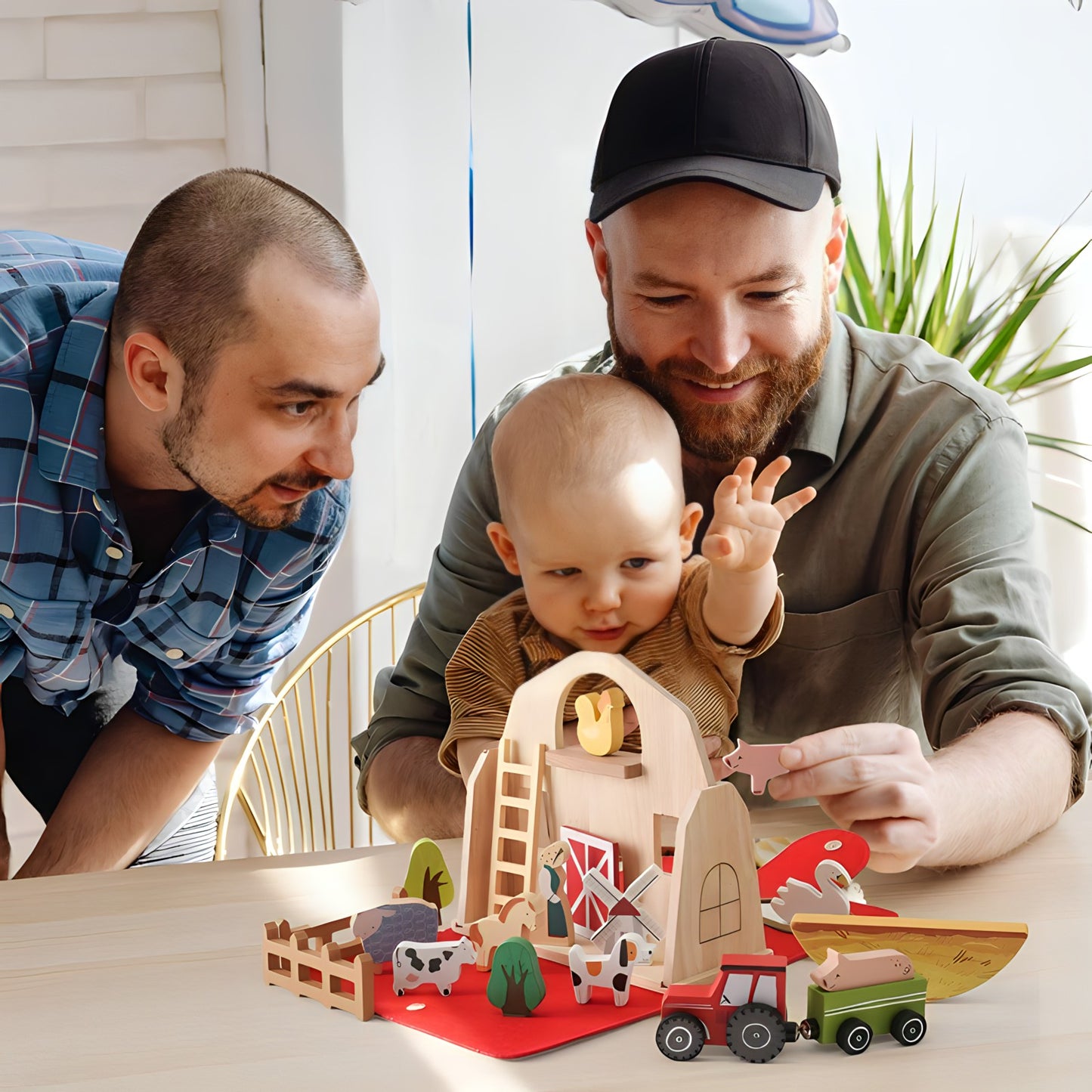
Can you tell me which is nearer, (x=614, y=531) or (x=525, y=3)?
(x=614, y=531)

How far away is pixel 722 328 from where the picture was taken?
1210 millimetres

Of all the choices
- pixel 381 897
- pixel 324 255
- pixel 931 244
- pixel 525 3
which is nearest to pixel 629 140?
pixel 324 255

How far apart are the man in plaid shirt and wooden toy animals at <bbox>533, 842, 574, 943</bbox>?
750 millimetres

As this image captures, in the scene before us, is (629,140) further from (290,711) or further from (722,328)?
(290,711)

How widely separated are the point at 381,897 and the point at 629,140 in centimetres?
80

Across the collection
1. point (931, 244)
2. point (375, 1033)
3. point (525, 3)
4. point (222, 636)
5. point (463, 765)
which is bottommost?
point (375, 1033)

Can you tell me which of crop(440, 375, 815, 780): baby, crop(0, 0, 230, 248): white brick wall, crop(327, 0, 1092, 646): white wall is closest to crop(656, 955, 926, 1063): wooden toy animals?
crop(440, 375, 815, 780): baby

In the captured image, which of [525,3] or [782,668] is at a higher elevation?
[525,3]

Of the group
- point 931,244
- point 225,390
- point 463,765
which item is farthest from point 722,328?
point 931,244

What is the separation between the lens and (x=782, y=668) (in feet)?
4.46

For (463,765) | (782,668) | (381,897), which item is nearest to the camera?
(381,897)

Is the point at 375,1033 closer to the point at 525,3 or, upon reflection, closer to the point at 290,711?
the point at 290,711

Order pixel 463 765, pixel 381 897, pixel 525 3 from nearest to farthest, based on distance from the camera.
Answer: pixel 381 897 < pixel 463 765 < pixel 525 3

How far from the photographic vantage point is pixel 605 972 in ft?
2.47
